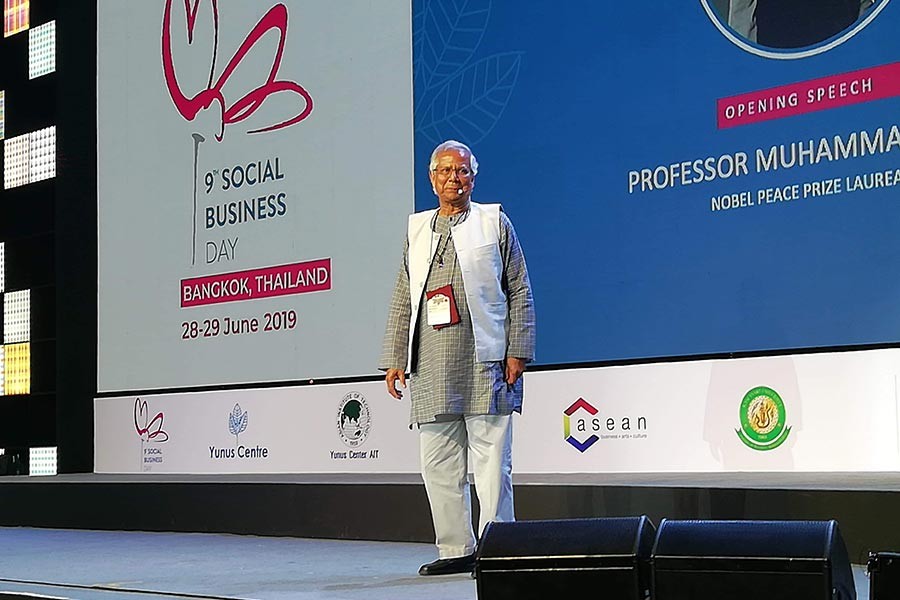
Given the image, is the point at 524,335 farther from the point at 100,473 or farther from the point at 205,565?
the point at 100,473

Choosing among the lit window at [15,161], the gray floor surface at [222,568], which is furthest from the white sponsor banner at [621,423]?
the lit window at [15,161]

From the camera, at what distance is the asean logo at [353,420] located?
587 centimetres

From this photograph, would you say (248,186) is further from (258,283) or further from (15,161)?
(15,161)

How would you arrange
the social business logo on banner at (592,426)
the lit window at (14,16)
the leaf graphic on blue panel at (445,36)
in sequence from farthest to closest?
the lit window at (14,16) → the leaf graphic on blue panel at (445,36) → the social business logo on banner at (592,426)

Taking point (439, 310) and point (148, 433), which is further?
point (148, 433)

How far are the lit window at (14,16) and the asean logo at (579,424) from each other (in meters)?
4.53

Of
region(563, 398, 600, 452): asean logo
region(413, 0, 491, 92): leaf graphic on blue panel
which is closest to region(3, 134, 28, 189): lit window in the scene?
region(413, 0, 491, 92): leaf graphic on blue panel

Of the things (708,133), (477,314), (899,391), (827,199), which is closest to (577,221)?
(708,133)

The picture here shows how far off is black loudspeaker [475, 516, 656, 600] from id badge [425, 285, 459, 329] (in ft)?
3.53

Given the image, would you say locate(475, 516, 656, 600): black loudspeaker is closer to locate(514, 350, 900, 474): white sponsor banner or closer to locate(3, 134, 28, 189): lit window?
locate(514, 350, 900, 474): white sponsor banner

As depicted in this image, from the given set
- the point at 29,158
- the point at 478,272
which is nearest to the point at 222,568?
the point at 478,272

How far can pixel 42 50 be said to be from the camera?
25.4ft

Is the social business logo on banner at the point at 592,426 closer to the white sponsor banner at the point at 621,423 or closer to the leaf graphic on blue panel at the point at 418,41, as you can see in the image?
the white sponsor banner at the point at 621,423

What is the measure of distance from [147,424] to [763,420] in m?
3.51
